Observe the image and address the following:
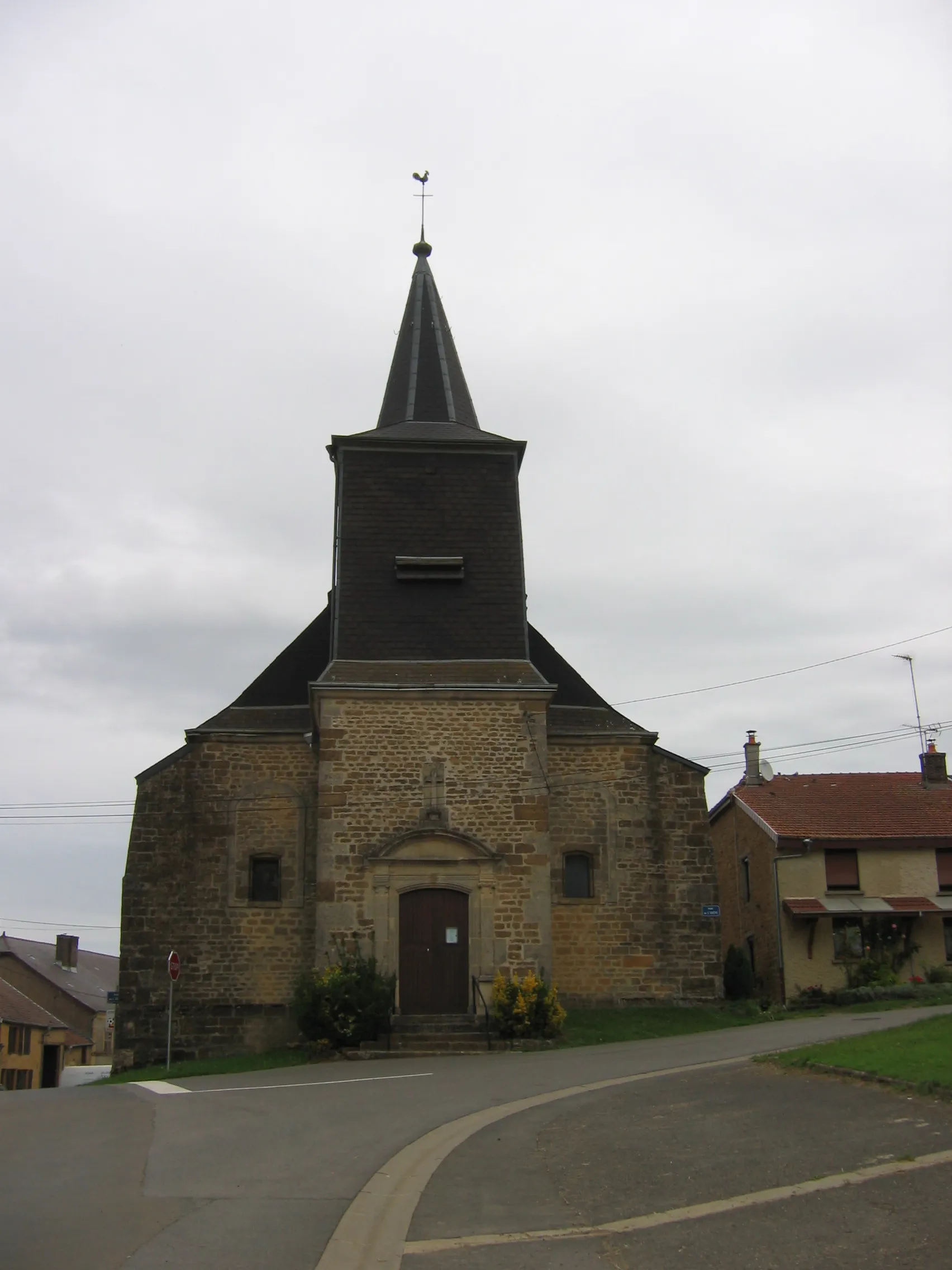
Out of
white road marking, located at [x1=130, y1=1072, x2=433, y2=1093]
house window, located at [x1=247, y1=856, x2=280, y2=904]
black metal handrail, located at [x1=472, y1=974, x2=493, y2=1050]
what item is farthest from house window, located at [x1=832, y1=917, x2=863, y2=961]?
white road marking, located at [x1=130, y1=1072, x2=433, y2=1093]

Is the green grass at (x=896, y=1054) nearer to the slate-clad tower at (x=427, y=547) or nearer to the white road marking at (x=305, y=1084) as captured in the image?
the white road marking at (x=305, y=1084)

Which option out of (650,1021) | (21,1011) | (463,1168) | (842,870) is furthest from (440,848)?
(21,1011)

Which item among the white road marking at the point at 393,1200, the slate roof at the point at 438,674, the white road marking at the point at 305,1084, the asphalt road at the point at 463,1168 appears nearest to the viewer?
the white road marking at the point at 393,1200

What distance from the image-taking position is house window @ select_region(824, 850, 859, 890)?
28812 millimetres

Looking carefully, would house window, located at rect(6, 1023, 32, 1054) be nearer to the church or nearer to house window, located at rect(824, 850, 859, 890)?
the church

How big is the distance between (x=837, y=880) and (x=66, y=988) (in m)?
39.0

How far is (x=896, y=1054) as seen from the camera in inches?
454

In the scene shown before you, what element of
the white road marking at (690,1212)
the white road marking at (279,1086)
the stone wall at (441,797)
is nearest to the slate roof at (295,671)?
the stone wall at (441,797)

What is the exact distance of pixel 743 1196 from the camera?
750cm

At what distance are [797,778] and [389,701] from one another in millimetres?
15160

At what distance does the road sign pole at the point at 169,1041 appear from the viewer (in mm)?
18828

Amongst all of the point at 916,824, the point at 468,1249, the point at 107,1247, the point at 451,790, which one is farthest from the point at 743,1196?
the point at 916,824

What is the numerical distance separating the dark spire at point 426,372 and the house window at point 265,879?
8757 millimetres

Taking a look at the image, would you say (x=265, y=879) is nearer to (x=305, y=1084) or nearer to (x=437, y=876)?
(x=437, y=876)
